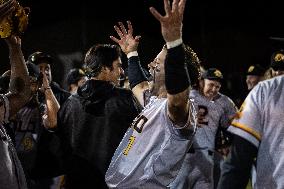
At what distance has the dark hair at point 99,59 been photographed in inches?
155

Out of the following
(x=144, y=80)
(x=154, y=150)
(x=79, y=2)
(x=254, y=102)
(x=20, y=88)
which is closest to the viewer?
(x=254, y=102)

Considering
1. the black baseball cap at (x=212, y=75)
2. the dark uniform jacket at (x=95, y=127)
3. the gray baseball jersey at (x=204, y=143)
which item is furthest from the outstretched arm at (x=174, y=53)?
the black baseball cap at (x=212, y=75)

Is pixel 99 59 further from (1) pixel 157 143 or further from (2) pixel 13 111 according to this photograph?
(1) pixel 157 143

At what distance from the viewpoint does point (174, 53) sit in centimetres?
262

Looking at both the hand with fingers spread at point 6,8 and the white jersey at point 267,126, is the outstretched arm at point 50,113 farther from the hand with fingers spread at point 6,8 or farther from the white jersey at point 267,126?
the white jersey at point 267,126

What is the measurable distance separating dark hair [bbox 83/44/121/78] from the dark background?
586 centimetres

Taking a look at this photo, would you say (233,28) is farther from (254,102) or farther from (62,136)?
(254,102)

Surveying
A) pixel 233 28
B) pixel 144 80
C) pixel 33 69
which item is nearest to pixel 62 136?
pixel 144 80

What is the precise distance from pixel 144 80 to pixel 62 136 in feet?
3.62

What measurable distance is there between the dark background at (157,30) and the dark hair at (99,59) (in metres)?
5.86

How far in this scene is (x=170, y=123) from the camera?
2.97 metres

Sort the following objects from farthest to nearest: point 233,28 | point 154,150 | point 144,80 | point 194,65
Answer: point 233,28, point 144,80, point 194,65, point 154,150

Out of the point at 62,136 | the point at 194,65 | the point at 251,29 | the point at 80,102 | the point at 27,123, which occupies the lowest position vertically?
the point at 251,29

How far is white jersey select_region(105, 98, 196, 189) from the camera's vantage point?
10.2 ft
